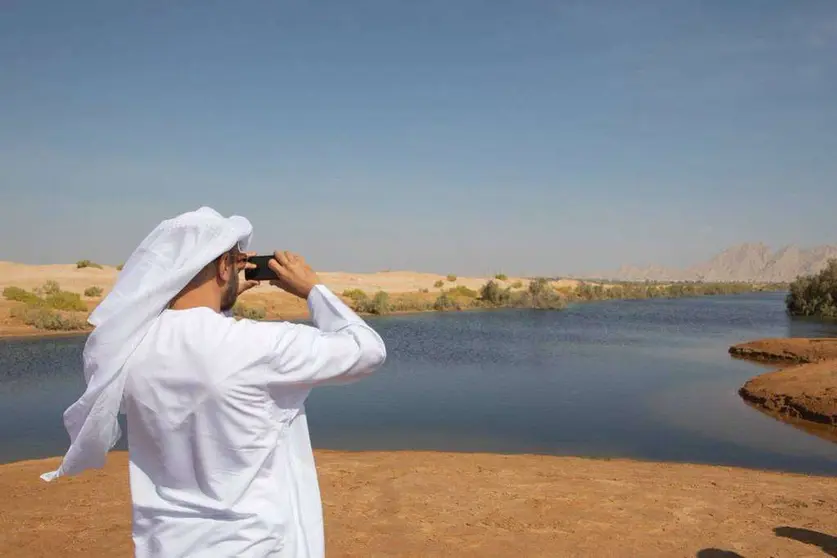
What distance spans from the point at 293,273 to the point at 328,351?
1.07 feet

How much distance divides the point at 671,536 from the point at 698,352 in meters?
19.0

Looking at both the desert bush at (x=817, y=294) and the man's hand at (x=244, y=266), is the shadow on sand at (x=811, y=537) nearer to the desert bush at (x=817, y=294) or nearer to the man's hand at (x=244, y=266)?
the man's hand at (x=244, y=266)

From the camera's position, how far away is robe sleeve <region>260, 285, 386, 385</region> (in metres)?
1.63

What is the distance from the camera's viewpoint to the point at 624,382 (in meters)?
17.5

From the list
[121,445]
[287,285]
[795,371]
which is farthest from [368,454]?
[795,371]

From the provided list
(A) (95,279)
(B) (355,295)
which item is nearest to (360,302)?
(B) (355,295)

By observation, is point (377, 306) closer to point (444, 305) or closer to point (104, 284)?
point (444, 305)

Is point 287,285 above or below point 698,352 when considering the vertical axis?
above

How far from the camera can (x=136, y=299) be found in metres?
1.64

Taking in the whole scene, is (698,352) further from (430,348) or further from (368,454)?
(368,454)

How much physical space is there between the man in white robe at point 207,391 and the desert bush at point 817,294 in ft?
140

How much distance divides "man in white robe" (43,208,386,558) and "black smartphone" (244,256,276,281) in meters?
0.08

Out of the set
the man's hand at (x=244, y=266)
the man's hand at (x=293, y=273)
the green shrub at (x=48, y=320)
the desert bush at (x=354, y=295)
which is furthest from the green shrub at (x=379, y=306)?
the man's hand at (x=293, y=273)

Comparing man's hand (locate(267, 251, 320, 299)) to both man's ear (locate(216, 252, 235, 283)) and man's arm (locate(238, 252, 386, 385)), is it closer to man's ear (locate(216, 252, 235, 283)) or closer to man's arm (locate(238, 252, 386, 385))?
man's arm (locate(238, 252, 386, 385))
